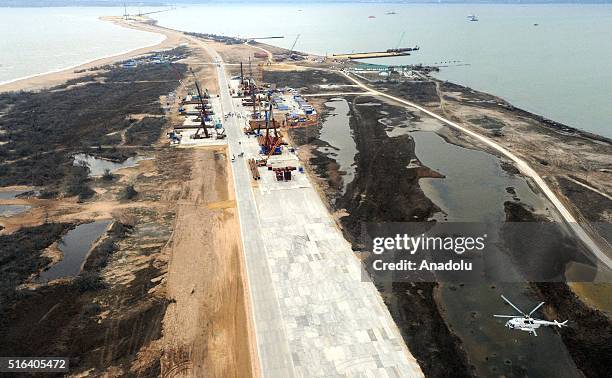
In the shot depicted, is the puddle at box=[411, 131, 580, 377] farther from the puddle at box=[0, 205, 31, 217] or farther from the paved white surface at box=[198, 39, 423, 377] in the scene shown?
the puddle at box=[0, 205, 31, 217]

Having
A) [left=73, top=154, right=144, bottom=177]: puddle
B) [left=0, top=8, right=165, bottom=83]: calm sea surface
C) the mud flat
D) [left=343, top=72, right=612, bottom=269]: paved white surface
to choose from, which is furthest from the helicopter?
[left=0, top=8, right=165, bottom=83]: calm sea surface

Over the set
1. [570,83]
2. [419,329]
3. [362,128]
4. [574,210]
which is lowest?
[419,329]

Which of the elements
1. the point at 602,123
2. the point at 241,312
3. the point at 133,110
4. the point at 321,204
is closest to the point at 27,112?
the point at 133,110

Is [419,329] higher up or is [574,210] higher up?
[574,210]

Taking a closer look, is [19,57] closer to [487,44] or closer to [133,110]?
[133,110]

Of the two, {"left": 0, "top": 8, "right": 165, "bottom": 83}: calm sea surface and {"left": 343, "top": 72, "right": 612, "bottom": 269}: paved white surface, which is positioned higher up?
{"left": 0, "top": 8, "right": 165, "bottom": 83}: calm sea surface

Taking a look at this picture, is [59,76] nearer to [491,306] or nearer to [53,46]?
[53,46]

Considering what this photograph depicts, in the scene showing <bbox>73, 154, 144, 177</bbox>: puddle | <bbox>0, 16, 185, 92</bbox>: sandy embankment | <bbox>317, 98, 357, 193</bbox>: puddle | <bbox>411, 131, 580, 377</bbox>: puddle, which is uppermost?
<bbox>0, 16, 185, 92</bbox>: sandy embankment
